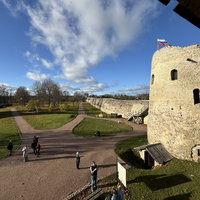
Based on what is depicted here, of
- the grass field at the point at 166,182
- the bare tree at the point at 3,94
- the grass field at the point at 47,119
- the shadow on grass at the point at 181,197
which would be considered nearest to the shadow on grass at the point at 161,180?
the grass field at the point at 166,182

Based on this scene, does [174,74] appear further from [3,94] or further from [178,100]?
[3,94]

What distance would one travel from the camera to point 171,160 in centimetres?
911

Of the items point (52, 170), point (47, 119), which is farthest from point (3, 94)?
point (52, 170)

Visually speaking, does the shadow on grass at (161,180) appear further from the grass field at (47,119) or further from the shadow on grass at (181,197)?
the grass field at (47,119)

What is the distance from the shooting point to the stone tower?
843 cm

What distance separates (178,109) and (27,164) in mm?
13509

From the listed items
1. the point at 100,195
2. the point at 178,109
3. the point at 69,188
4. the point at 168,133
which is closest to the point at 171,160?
the point at 168,133

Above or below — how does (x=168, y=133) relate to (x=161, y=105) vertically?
below

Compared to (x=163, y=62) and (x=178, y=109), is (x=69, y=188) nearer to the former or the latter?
(x=178, y=109)

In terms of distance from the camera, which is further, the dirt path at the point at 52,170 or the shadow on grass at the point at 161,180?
the shadow on grass at the point at 161,180

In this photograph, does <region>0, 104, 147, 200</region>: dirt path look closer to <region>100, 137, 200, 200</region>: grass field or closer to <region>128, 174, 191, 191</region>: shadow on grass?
<region>100, 137, 200, 200</region>: grass field

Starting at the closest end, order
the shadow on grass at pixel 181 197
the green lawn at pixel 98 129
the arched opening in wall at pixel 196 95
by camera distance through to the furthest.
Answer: the shadow on grass at pixel 181 197
the arched opening in wall at pixel 196 95
the green lawn at pixel 98 129

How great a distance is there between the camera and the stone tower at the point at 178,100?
8.43 meters

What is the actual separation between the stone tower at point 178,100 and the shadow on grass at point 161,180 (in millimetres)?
2535
